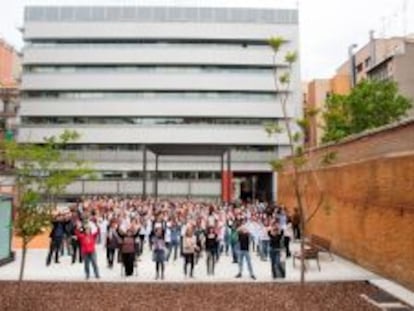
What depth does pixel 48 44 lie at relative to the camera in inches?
3086

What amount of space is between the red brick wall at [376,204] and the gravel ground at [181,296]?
1784mm

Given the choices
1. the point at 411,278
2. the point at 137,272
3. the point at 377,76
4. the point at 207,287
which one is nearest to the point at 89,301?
the point at 207,287

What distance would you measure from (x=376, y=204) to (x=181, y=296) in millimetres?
7965

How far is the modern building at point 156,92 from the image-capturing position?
250ft

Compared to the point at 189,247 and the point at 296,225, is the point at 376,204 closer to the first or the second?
the point at 189,247

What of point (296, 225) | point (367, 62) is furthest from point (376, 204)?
point (367, 62)

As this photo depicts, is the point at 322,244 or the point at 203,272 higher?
the point at 322,244

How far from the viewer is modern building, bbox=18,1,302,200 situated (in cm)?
7612

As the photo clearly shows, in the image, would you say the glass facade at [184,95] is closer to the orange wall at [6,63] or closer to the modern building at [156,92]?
the modern building at [156,92]

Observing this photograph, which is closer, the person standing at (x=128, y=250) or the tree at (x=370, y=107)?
the person standing at (x=128, y=250)

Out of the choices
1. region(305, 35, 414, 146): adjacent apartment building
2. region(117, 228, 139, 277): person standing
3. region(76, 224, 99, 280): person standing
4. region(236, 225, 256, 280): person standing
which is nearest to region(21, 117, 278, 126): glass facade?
region(305, 35, 414, 146): adjacent apartment building

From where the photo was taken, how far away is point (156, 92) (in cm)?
7644

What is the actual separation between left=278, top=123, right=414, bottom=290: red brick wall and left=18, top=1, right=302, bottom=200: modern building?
155 ft

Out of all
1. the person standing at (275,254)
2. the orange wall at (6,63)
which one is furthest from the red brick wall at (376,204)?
the orange wall at (6,63)
